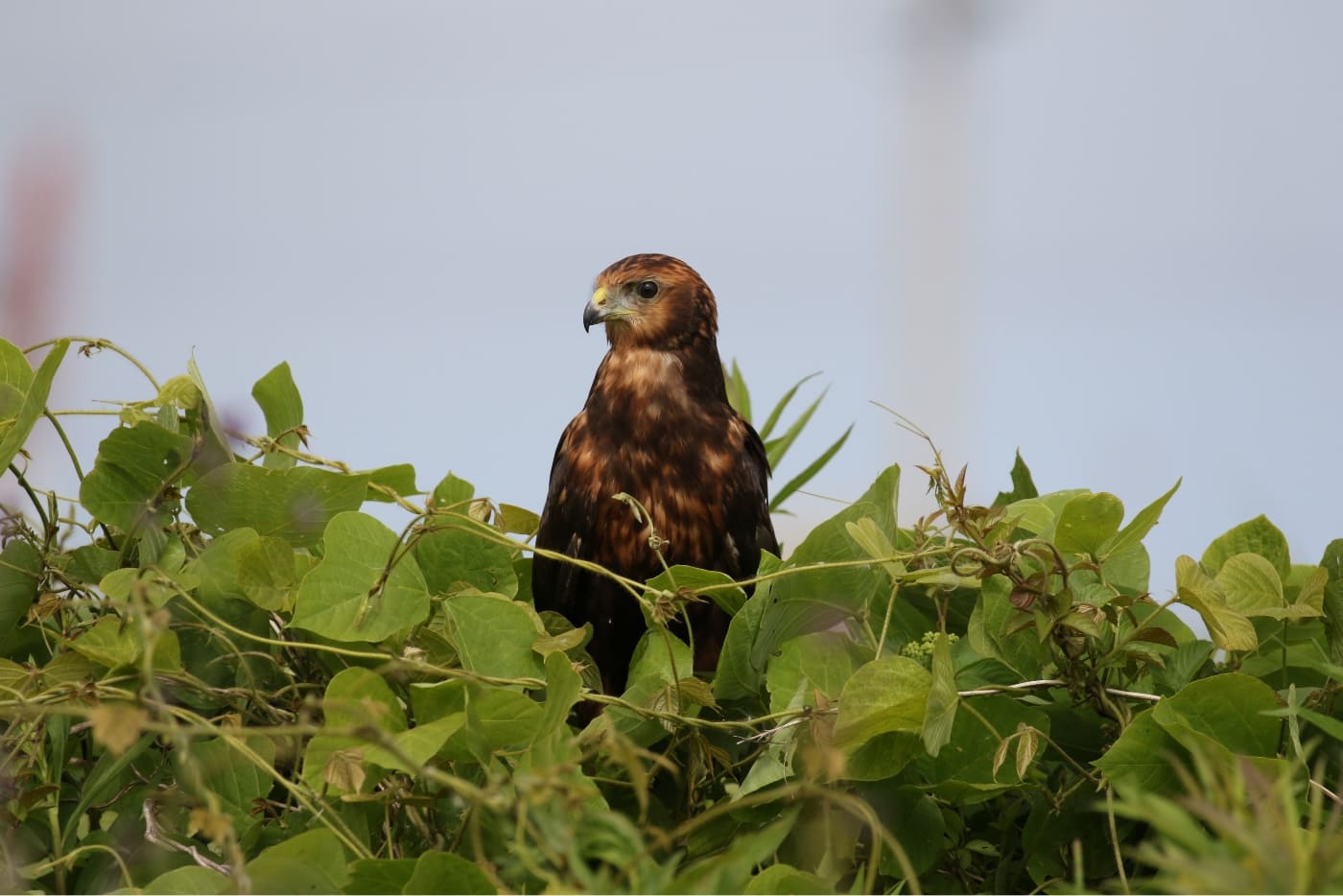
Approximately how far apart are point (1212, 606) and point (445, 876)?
0.41 metres

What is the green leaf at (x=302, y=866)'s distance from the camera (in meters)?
0.51

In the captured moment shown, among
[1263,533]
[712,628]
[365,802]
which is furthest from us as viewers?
[712,628]

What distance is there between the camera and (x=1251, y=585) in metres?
0.71

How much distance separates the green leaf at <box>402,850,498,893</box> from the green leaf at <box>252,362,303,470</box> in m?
0.40

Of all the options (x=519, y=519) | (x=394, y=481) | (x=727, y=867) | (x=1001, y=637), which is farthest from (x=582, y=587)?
(x=727, y=867)

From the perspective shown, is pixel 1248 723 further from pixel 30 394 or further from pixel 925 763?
pixel 30 394

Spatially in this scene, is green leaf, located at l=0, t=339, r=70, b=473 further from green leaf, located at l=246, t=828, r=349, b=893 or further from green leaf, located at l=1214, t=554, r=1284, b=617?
green leaf, located at l=1214, t=554, r=1284, b=617

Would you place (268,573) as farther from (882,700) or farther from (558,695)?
(882,700)

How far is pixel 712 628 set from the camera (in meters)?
1.20

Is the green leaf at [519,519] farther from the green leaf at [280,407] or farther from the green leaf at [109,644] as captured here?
the green leaf at [109,644]

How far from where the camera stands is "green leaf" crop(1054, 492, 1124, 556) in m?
0.69

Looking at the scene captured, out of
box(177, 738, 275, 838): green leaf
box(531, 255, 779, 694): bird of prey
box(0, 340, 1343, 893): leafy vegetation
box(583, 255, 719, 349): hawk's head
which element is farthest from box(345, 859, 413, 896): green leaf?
box(583, 255, 719, 349): hawk's head

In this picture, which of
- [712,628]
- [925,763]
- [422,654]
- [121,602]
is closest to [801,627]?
[925,763]

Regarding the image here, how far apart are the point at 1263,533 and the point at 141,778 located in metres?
0.67
